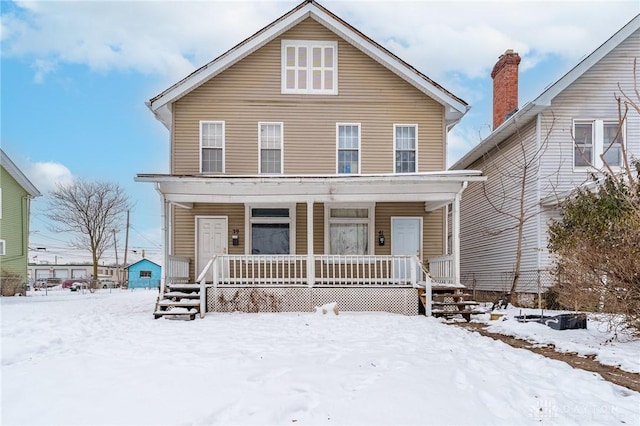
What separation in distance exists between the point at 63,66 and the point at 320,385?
34748mm

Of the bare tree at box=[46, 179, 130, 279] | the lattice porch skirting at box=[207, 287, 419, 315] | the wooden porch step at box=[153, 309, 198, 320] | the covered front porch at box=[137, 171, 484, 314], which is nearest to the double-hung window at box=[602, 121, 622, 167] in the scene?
the covered front porch at box=[137, 171, 484, 314]

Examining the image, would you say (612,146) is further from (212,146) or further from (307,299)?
(212,146)

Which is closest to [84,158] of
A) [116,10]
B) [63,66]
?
[63,66]

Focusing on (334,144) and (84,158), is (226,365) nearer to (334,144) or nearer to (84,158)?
(334,144)

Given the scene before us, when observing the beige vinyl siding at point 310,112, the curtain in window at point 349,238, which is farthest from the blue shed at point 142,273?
the curtain in window at point 349,238

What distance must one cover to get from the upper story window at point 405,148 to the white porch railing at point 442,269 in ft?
9.55

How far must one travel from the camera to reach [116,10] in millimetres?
14688

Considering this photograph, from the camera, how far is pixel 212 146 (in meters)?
13.0

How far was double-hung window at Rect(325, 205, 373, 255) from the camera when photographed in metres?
12.9

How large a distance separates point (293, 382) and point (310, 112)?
10.1m

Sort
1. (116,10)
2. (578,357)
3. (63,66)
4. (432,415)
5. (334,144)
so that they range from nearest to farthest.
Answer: (432,415)
(578,357)
(334,144)
(116,10)
(63,66)

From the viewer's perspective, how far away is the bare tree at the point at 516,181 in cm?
1307

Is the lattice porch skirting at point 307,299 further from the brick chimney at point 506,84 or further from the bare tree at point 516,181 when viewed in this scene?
the brick chimney at point 506,84

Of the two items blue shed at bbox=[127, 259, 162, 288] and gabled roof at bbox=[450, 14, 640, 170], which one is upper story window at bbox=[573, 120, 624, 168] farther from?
blue shed at bbox=[127, 259, 162, 288]
